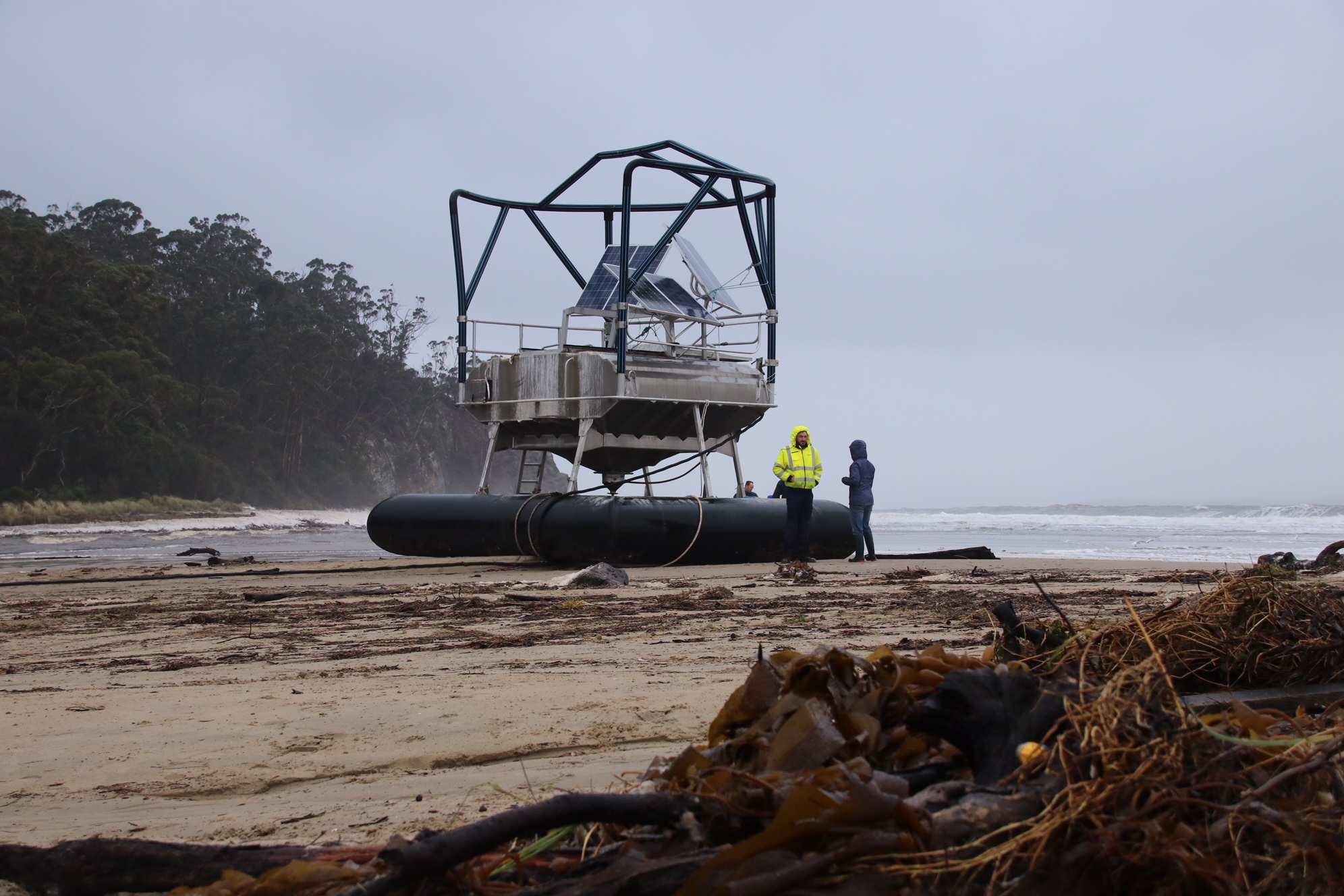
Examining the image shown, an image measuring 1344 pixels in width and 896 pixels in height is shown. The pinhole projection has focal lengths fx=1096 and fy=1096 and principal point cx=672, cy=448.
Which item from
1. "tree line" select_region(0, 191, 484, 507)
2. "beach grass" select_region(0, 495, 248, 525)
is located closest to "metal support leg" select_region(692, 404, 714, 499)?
"beach grass" select_region(0, 495, 248, 525)

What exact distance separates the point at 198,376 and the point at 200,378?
0.62 feet

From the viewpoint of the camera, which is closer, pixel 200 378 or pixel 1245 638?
pixel 1245 638

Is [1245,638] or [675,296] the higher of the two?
[675,296]

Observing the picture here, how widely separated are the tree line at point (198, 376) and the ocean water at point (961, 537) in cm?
684

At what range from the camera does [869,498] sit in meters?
13.3

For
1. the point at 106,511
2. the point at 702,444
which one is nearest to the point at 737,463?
the point at 702,444

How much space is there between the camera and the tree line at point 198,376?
42000 millimetres

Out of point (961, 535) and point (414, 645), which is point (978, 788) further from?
point (961, 535)

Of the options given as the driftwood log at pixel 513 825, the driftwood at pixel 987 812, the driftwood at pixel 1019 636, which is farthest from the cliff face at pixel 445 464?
the driftwood at pixel 987 812

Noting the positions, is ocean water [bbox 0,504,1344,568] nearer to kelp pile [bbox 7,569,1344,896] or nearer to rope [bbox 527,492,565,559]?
rope [bbox 527,492,565,559]

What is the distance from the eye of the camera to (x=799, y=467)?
1236cm

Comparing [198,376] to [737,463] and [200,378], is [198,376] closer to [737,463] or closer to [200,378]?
[200,378]

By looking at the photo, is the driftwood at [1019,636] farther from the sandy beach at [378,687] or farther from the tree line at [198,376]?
the tree line at [198,376]

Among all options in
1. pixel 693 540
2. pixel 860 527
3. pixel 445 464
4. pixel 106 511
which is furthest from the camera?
pixel 445 464
